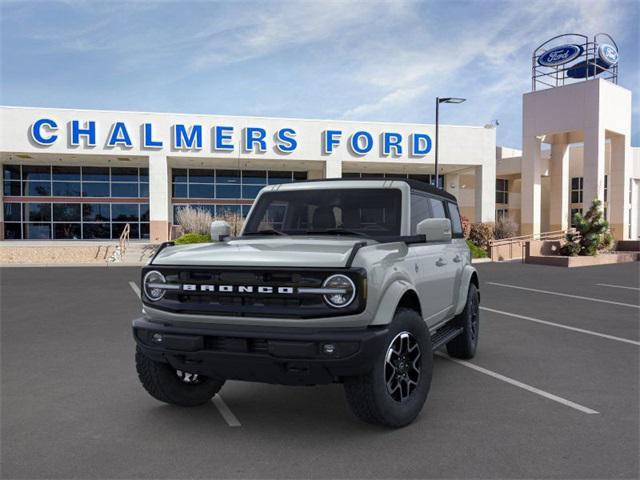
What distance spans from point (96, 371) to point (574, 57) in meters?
34.0

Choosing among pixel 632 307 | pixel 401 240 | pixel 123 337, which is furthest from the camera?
pixel 632 307

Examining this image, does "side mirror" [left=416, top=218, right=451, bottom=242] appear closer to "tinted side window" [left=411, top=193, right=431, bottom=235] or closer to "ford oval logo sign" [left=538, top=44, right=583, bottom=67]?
"tinted side window" [left=411, top=193, right=431, bottom=235]

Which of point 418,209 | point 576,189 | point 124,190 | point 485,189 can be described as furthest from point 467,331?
point 576,189

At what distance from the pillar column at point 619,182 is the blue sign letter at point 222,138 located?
23478mm

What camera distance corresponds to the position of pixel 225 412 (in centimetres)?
468

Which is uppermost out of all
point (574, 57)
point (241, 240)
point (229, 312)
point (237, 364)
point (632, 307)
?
point (574, 57)

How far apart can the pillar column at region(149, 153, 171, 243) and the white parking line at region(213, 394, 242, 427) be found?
1079 inches

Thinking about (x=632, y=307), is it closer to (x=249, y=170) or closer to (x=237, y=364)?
(x=237, y=364)

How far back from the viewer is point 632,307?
10.8 m

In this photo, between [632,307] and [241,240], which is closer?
[241,240]

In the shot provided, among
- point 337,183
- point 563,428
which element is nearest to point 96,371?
point 337,183

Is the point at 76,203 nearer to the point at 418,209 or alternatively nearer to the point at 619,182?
the point at 418,209

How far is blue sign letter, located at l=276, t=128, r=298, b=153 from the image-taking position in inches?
1272

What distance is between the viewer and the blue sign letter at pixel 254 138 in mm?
31797
